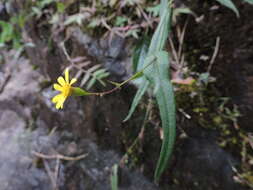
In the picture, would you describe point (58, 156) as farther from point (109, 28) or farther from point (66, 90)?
point (66, 90)

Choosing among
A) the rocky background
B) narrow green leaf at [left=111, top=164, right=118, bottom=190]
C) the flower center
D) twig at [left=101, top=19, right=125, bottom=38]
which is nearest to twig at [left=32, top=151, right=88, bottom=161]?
the rocky background

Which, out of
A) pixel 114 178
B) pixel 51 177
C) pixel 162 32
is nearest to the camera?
pixel 162 32

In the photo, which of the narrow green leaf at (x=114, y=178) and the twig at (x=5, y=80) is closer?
the narrow green leaf at (x=114, y=178)

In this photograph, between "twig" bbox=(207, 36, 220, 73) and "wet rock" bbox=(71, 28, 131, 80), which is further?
"wet rock" bbox=(71, 28, 131, 80)

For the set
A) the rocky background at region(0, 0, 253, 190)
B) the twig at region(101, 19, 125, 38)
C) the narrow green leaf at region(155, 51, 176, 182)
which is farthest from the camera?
the twig at region(101, 19, 125, 38)

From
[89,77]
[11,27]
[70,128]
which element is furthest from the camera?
[11,27]

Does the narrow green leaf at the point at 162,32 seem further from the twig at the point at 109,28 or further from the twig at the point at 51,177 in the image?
the twig at the point at 51,177

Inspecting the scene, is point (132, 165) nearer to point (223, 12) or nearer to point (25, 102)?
point (223, 12)

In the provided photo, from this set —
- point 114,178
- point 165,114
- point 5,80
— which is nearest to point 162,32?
point 165,114

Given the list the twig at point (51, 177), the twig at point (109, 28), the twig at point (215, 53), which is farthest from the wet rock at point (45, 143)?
the twig at point (215, 53)

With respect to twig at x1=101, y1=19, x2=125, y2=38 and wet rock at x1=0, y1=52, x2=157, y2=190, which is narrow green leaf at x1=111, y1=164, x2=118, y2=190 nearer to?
wet rock at x1=0, y1=52, x2=157, y2=190

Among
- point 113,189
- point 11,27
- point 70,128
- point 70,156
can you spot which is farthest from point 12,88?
point 113,189
